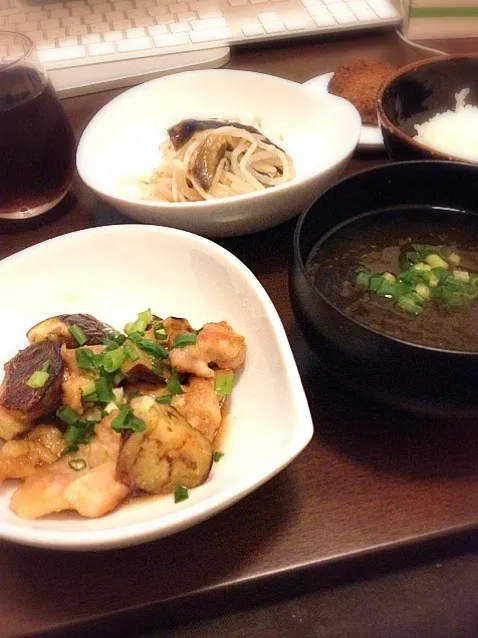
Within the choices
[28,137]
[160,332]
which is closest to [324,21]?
[28,137]

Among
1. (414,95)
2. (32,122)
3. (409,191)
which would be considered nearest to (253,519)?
(409,191)

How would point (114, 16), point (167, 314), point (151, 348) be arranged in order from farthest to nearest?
point (114, 16), point (167, 314), point (151, 348)

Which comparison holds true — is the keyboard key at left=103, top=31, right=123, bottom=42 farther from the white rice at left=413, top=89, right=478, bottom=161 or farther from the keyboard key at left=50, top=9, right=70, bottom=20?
the white rice at left=413, top=89, right=478, bottom=161

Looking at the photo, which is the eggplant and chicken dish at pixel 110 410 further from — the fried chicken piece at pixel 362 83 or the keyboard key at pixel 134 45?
the keyboard key at pixel 134 45

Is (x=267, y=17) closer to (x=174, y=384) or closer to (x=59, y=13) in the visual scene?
(x=59, y=13)

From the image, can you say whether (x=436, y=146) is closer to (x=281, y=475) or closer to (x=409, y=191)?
(x=409, y=191)

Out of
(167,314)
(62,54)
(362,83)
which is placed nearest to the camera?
(167,314)
